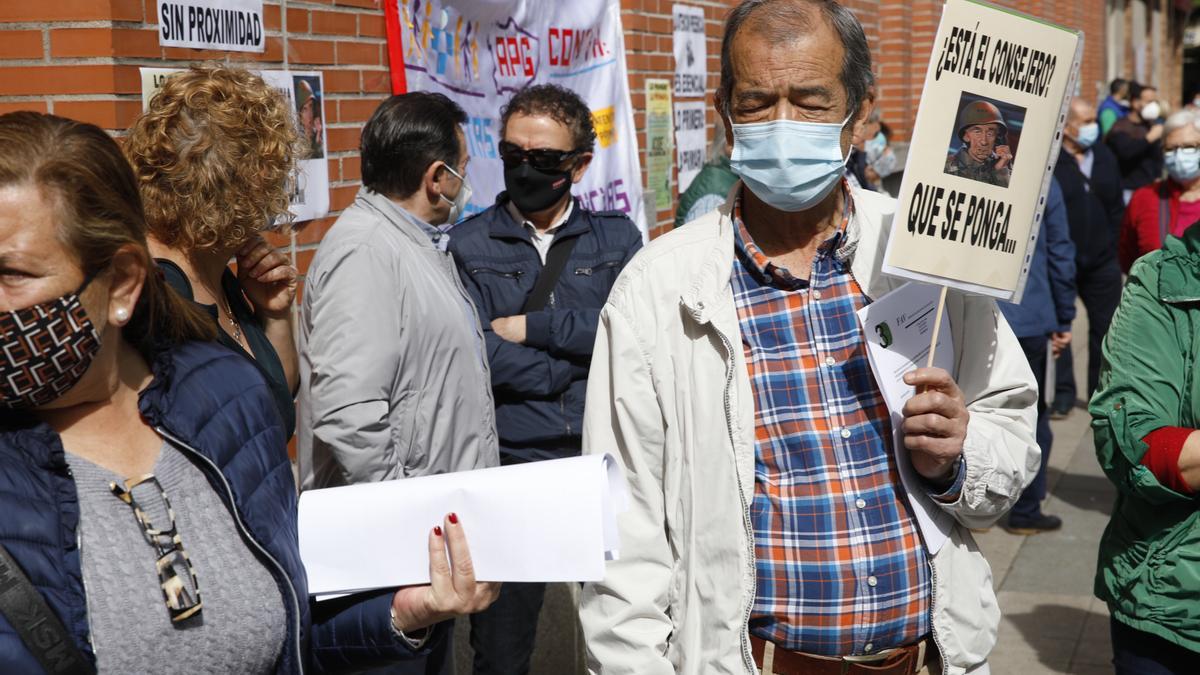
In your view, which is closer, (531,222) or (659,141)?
(531,222)

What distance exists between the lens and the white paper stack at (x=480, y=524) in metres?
1.92

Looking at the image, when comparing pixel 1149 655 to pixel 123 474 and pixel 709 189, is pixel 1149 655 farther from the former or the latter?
pixel 709 189

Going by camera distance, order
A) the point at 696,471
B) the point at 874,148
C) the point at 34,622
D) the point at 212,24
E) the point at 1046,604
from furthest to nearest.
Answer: the point at 874,148 < the point at 1046,604 < the point at 212,24 < the point at 696,471 < the point at 34,622

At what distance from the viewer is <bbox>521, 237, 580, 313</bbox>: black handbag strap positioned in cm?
428

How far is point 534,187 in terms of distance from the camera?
4.36 metres

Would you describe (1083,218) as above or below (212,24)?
below

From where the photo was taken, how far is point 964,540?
2.44 m

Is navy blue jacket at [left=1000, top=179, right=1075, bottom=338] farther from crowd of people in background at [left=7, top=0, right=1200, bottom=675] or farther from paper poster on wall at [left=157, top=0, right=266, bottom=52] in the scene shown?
paper poster on wall at [left=157, top=0, right=266, bottom=52]

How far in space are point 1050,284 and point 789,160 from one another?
5062 millimetres

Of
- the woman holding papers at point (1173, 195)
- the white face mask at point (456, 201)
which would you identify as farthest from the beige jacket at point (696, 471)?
the woman holding papers at point (1173, 195)

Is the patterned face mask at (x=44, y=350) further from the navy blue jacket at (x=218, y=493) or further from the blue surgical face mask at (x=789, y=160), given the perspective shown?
the blue surgical face mask at (x=789, y=160)

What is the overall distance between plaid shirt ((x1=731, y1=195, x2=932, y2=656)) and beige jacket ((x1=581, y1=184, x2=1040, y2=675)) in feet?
0.20

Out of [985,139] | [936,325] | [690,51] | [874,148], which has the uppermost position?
[690,51]

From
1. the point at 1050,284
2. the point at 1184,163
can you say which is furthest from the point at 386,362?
the point at 1184,163
